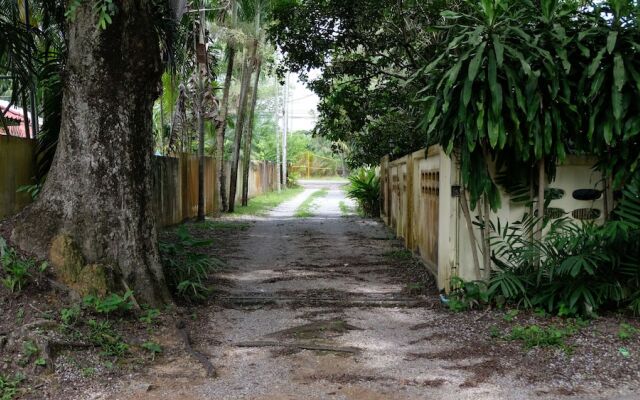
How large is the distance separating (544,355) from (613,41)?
3016 millimetres

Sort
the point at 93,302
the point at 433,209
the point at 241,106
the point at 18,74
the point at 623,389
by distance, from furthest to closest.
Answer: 1. the point at 241,106
2. the point at 433,209
3. the point at 18,74
4. the point at 93,302
5. the point at 623,389

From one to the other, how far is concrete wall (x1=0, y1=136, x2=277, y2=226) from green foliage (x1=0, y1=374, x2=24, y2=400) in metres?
3.45

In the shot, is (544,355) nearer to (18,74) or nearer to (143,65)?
(143,65)

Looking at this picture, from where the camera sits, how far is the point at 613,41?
584cm

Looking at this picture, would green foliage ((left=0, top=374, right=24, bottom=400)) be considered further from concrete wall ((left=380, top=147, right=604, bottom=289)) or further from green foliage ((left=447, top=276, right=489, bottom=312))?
concrete wall ((left=380, top=147, right=604, bottom=289))

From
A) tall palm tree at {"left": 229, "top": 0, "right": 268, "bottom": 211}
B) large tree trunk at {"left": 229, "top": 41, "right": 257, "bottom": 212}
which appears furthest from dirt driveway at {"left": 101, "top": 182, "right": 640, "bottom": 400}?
large tree trunk at {"left": 229, "top": 41, "right": 257, "bottom": 212}

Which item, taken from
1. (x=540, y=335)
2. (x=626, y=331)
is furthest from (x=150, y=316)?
(x=626, y=331)

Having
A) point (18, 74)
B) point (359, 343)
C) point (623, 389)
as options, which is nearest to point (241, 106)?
point (18, 74)

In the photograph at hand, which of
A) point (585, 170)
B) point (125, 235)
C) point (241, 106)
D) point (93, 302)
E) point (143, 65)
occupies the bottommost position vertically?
point (93, 302)

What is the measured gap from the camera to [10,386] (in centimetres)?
423

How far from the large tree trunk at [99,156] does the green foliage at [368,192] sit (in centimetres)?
1399

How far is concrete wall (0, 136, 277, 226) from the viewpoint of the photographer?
24.5 ft

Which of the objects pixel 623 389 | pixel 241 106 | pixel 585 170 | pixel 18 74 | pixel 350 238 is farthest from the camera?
pixel 241 106

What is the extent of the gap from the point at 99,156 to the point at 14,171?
92.2 inches
